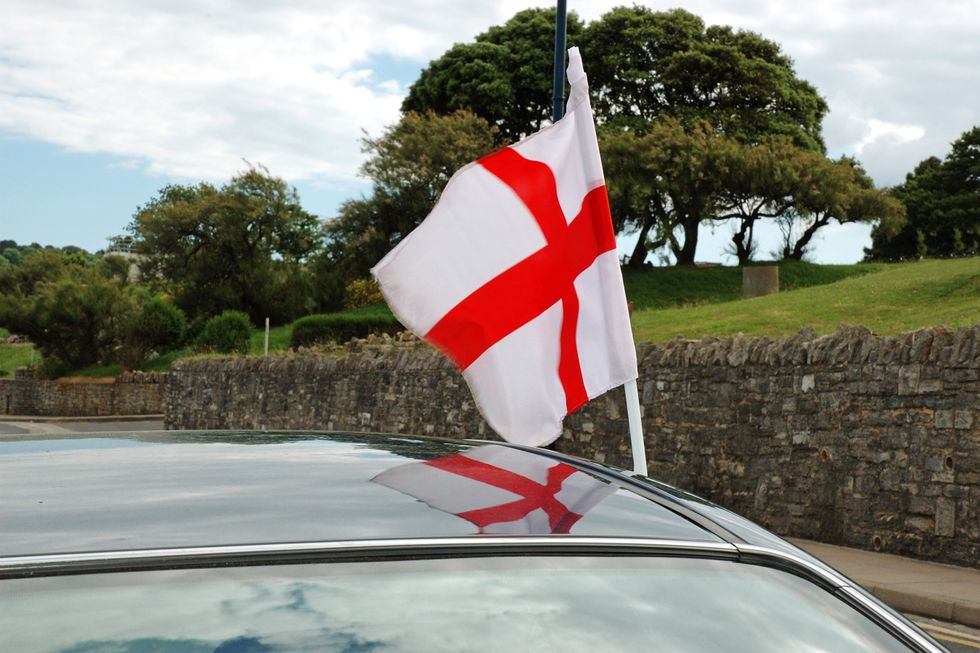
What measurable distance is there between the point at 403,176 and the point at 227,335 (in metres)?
10.4

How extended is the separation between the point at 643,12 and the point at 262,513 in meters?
49.6

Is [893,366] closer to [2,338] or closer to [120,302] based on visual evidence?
[120,302]

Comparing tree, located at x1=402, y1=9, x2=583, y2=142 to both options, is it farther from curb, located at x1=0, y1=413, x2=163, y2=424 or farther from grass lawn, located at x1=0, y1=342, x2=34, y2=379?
grass lawn, located at x1=0, y1=342, x2=34, y2=379

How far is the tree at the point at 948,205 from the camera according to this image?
53406 mm

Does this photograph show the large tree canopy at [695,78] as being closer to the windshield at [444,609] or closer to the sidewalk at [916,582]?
the sidewalk at [916,582]

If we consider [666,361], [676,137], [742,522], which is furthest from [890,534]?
[676,137]

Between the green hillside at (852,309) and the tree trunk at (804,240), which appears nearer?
the green hillside at (852,309)

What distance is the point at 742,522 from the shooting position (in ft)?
7.33

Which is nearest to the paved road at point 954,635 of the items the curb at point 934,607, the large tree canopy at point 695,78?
the curb at point 934,607

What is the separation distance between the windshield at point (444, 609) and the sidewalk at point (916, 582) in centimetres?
586

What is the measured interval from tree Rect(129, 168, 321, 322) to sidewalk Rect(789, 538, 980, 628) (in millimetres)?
41326

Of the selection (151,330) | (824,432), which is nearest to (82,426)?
(151,330)

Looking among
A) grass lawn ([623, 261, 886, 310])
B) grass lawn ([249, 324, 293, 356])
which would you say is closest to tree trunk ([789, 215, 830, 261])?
grass lawn ([623, 261, 886, 310])

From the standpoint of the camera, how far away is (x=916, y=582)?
9.42 m
